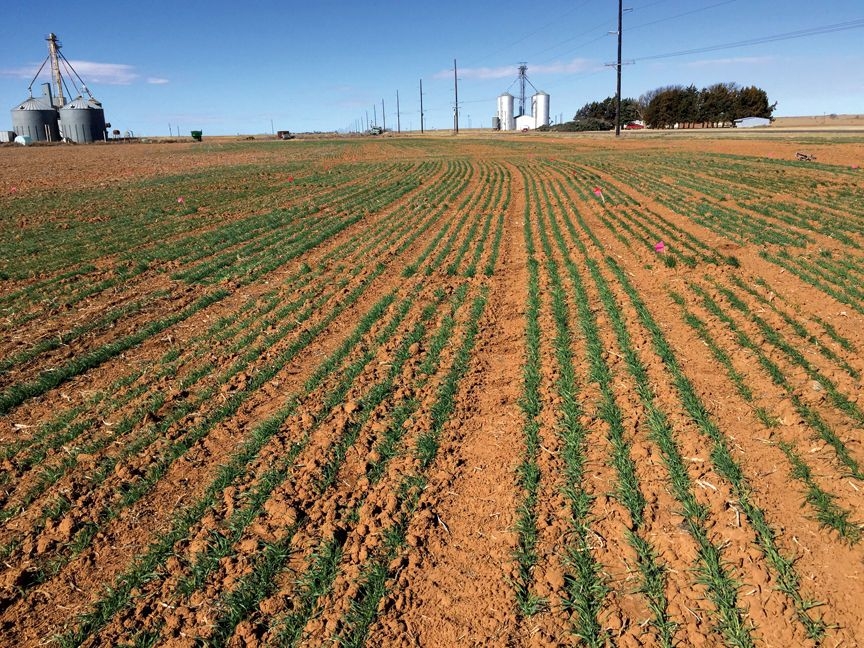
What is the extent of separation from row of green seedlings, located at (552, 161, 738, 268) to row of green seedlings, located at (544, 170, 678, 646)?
363 centimetres

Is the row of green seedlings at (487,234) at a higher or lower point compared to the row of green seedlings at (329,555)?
higher

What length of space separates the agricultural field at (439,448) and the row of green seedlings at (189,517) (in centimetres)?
2

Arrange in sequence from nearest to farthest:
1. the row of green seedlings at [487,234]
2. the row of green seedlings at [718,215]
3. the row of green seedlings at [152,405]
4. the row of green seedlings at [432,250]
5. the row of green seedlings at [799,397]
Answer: the row of green seedlings at [799,397]
the row of green seedlings at [152,405]
the row of green seedlings at [432,250]
the row of green seedlings at [487,234]
the row of green seedlings at [718,215]

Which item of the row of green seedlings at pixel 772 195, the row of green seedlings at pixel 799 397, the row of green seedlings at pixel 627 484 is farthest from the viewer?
the row of green seedlings at pixel 772 195

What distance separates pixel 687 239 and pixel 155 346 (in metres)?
11.4

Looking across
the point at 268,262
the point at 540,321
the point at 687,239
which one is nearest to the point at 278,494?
the point at 540,321


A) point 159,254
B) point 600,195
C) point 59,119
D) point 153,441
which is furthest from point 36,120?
point 153,441

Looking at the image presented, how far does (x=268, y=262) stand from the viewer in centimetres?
1194

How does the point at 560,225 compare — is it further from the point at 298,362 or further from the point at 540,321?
the point at 298,362

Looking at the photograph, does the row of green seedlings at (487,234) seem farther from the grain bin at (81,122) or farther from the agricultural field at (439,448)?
the grain bin at (81,122)

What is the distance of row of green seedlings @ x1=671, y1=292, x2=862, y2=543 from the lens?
3967 mm

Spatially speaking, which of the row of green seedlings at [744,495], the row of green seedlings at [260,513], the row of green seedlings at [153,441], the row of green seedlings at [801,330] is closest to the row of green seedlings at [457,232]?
the row of green seedlings at [153,441]

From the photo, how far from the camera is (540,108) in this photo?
4638 inches

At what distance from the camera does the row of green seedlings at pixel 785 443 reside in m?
3.97
